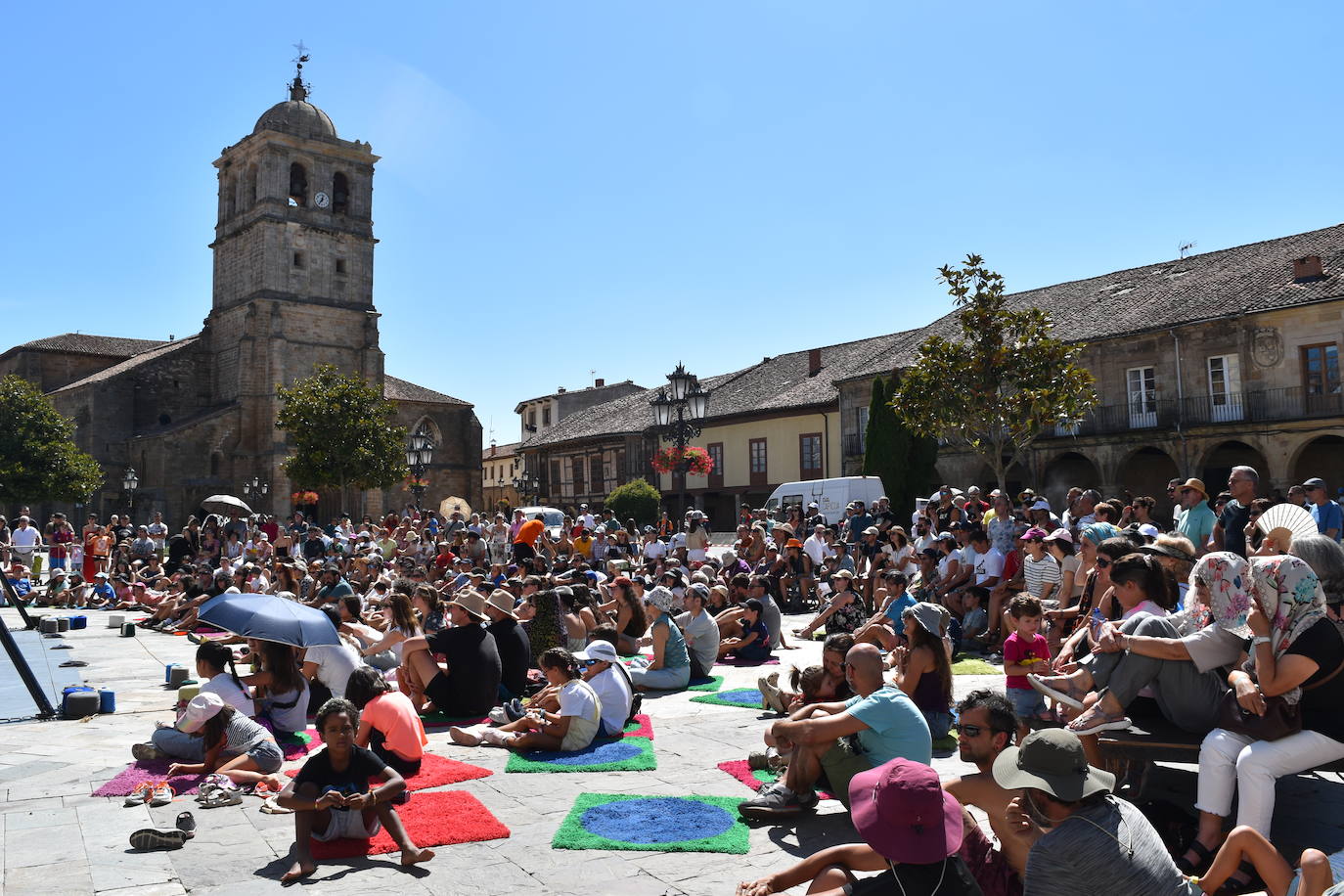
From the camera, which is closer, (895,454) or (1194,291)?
(1194,291)

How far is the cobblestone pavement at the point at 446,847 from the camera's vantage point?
4613mm

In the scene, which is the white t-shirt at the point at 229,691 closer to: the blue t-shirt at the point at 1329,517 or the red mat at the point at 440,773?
the red mat at the point at 440,773

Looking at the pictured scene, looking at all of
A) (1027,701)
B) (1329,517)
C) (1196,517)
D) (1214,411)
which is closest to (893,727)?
(1027,701)

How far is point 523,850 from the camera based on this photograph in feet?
16.5

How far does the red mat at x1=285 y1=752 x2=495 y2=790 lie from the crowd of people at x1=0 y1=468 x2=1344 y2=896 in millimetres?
170

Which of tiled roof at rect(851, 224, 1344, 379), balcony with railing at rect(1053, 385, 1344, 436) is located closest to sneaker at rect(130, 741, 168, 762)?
balcony with railing at rect(1053, 385, 1344, 436)

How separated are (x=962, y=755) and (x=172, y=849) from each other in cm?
402

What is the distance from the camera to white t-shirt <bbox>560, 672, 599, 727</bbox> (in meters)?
7.15

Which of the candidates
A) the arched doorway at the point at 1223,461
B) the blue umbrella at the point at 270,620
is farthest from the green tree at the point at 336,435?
the blue umbrella at the point at 270,620

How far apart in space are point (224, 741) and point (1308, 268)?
104 ft

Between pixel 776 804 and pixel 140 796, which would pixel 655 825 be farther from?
pixel 140 796

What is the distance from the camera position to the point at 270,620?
6.99m

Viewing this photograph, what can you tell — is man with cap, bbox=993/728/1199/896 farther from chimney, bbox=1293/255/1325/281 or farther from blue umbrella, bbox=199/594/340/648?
chimney, bbox=1293/255/1325/281

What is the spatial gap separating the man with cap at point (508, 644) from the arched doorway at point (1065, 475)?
28439 millimetres
